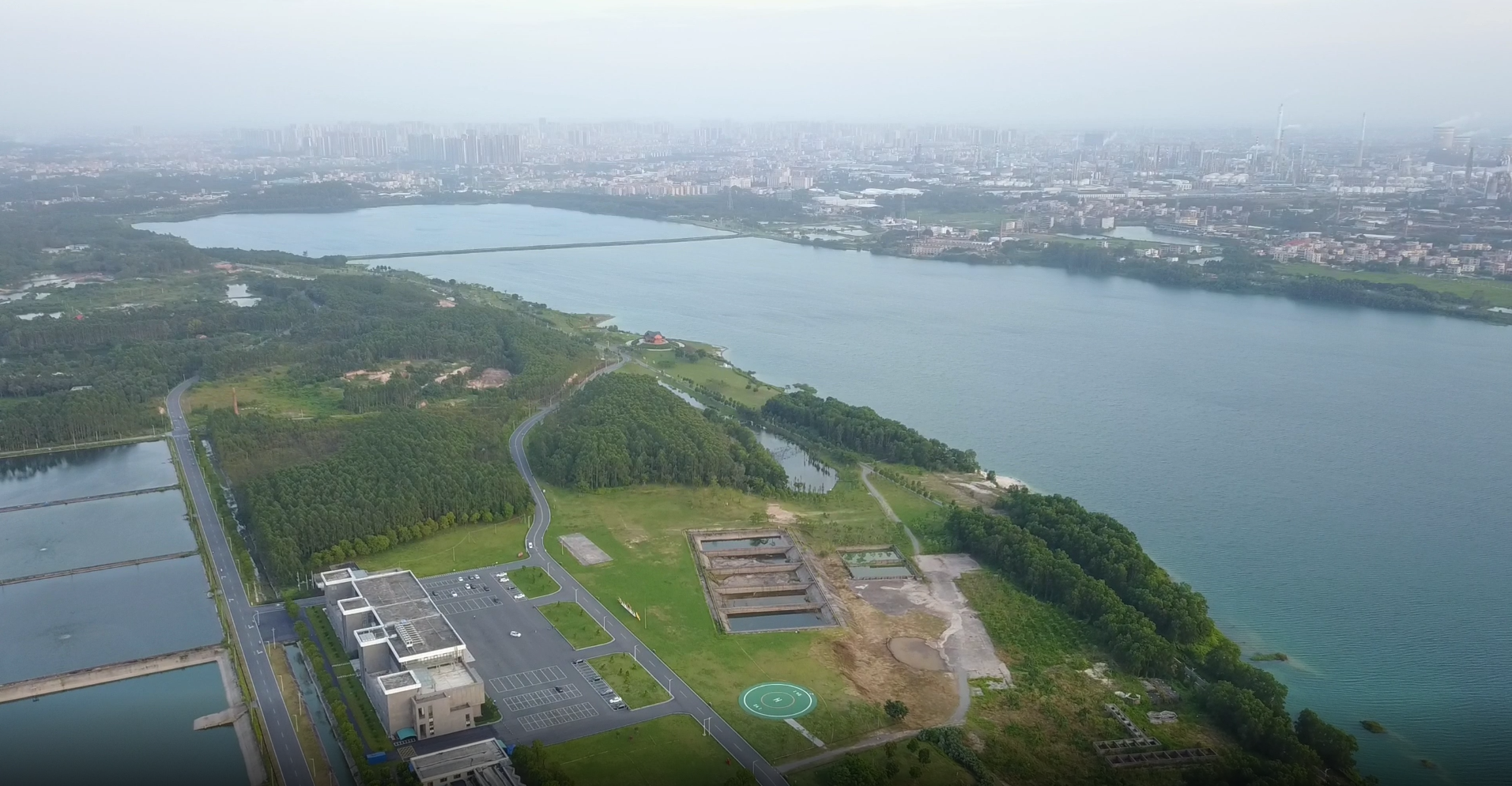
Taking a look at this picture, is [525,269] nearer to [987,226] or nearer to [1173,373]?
[987,226]

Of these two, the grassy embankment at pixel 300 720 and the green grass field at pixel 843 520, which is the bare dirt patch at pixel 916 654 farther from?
the grassy embankment at pixel 300 720

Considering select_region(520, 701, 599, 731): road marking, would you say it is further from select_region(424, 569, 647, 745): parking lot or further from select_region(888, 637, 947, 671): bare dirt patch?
select_region(888, 637, 947, 671): bare dirt patch

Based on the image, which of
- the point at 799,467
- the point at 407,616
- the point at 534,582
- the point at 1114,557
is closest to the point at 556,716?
the point at 407,616

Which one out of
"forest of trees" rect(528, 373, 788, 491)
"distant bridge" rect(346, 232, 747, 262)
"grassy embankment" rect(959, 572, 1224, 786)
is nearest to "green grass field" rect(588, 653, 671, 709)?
"grassy embankment" rect(959, 572, 1224, 786)

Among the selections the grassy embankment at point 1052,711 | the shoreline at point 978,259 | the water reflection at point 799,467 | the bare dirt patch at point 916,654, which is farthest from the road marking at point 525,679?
the shoreline at point 978,259

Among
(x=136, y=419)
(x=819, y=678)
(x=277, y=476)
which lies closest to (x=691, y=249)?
(x=136, y=419)

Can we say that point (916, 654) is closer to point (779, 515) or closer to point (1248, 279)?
point (779, 515)
